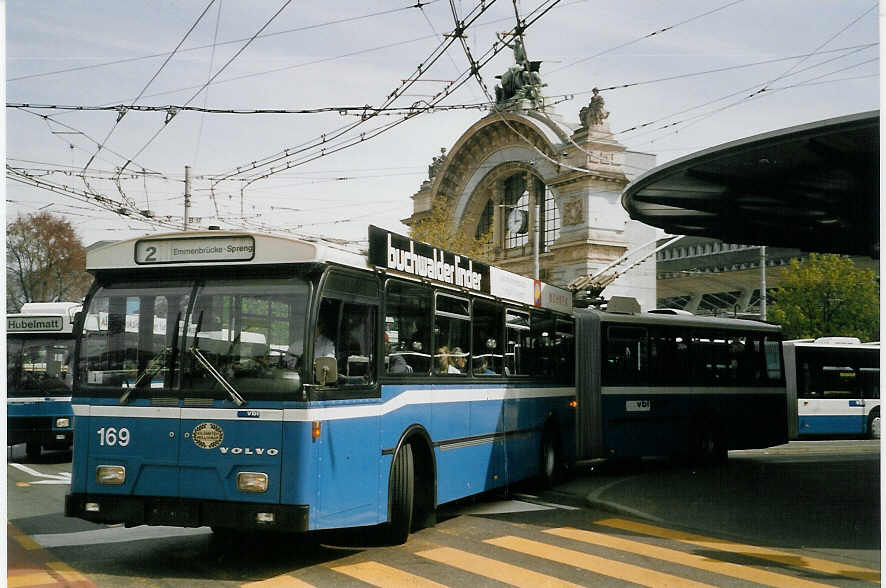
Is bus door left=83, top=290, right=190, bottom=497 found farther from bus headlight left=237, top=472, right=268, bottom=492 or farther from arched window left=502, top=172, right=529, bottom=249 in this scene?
arched window left=502, top=172, right=529, bottom=249

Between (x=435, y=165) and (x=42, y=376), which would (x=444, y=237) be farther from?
(x=42, y=376)

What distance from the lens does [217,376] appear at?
7.93 metres

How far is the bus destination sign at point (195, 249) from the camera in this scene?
8078mm

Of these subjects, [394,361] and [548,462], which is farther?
[548,462]

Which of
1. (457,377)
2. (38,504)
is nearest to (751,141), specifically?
(457,377)

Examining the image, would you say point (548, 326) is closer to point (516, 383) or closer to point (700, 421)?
point (516, 383)

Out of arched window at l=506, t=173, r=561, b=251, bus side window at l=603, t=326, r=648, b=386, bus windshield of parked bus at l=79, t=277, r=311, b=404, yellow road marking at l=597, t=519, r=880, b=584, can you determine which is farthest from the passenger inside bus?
arched window at l=506, t=173, r=561, b=251

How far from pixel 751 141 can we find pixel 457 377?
490 cm

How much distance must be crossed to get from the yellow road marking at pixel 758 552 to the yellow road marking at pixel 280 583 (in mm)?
4183

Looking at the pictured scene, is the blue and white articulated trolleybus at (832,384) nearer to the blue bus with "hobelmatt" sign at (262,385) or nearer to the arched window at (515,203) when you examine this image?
the blue bus with "hobelmatt" sign at (262,385)

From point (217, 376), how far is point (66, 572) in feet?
6.25

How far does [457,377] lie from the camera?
10.7 m

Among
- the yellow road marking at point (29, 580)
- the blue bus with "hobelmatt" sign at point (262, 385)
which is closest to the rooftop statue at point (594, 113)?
the blue bus with "hobelmatt" sign at point (262, 385)

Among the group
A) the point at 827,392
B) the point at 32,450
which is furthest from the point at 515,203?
the point at 32,450
